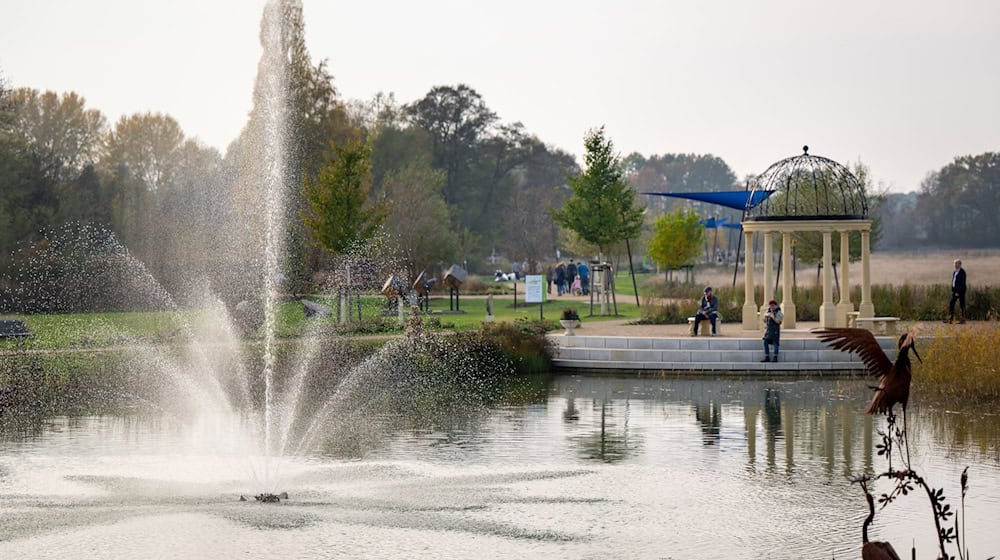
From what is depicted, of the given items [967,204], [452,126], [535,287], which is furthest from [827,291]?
[967,204]

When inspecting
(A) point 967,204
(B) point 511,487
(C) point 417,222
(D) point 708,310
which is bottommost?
(B) point 511,487

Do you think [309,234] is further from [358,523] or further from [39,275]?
[358,523]

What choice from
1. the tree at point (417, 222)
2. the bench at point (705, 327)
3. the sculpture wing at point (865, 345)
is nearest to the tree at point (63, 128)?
the tree at point (417, 222)

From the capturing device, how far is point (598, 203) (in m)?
44.1

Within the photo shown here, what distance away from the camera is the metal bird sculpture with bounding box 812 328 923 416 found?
8.00 metres

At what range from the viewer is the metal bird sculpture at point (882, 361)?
800 centimetres

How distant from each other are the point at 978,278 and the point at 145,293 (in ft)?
124

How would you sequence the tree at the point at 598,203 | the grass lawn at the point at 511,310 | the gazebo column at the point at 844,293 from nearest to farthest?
1. the gazebo column at the point at 844,293
2. the grass lawn at the point at 511,310
3. the tree at the point at 598,203

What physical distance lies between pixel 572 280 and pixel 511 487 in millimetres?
44638

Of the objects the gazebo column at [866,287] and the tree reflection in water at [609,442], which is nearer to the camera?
the tree reflection in water at [609,442]

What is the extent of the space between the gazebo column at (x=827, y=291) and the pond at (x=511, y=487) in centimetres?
857

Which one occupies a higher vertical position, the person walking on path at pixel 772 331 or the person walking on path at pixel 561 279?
the person walking on path at pixel 561 279

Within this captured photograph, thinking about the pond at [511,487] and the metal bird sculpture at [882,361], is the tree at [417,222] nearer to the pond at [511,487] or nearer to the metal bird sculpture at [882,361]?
the pond at [511,487]

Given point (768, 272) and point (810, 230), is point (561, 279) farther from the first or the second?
point (810, 230)
